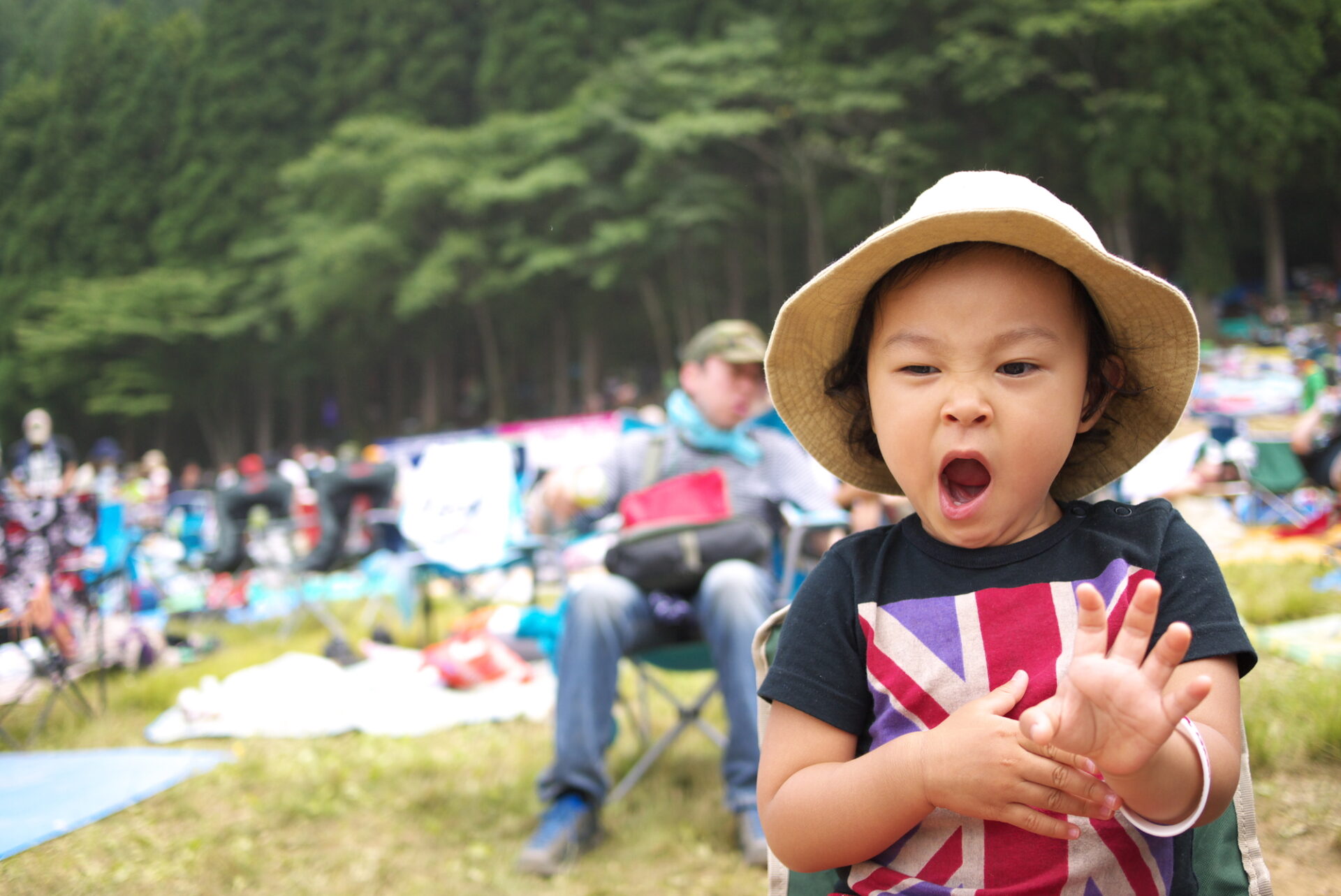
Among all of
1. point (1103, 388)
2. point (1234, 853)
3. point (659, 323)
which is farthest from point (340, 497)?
point (659, 323)

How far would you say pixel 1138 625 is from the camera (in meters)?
0.71

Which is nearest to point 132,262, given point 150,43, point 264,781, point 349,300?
point 349,300

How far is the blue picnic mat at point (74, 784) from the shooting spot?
1763mm

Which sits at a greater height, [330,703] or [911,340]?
[911,340]

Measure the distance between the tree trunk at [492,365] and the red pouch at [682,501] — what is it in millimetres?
24854

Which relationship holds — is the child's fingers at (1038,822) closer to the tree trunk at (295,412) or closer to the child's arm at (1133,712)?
the child's arm at (1133,712)

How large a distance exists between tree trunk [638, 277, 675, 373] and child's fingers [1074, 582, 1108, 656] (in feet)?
79.7

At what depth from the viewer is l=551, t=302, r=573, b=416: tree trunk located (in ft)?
88.6

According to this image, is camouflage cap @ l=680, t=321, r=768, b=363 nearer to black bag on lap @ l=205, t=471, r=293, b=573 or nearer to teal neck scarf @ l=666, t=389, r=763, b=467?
teal neck scarf @ l=666, t=389, r=763, b=467

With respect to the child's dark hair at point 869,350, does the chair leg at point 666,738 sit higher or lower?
lower

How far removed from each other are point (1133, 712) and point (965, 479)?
1.09 feet

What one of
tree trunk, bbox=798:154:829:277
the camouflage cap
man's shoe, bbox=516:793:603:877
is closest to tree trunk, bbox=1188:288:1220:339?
the camouflage cap

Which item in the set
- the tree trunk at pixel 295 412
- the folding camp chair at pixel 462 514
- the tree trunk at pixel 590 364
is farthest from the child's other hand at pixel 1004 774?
the tree trunk at pixel 295 412

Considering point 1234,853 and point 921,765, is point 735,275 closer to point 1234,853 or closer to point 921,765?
point 1234,853
